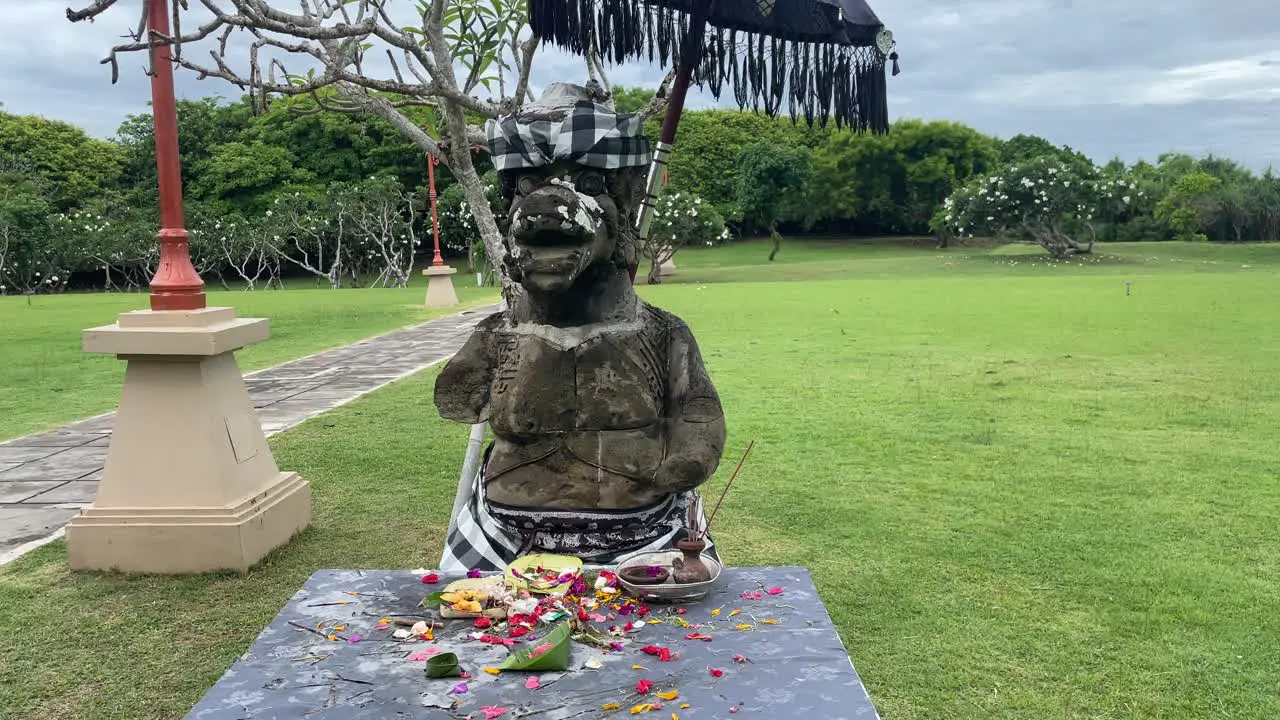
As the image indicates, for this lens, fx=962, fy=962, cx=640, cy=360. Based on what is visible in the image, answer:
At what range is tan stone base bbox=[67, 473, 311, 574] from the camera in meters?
4.67

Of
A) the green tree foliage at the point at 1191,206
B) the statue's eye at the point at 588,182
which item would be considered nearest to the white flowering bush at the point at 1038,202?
the green tree foliage at the point at 1191,206

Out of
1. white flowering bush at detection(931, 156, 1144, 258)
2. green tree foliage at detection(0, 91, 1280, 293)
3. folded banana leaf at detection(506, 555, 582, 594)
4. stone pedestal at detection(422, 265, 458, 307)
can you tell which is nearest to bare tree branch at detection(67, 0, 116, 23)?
folded banana leaf at detection(506, 555, 582, 594)

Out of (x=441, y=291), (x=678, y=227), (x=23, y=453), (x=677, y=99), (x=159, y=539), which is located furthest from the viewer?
(x=678, y=227)

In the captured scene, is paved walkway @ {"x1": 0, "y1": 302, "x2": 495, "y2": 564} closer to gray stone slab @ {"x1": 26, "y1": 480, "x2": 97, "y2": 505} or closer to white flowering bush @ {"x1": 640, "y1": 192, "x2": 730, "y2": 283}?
gray stone slab @ {"x1": 26, "y1": 480, "x2": 97, "y2": 505}

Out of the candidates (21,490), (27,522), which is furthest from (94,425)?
(27,522)

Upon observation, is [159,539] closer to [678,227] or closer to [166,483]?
[166,483]

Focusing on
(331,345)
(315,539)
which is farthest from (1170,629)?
(331,345)

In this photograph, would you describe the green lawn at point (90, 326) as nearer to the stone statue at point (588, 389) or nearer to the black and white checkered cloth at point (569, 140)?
the stone statue at point (588, 389)

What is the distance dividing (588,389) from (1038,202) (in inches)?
1229

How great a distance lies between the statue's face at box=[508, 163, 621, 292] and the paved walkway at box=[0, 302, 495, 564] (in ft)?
12.6

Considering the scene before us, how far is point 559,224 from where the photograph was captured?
269 centimetres

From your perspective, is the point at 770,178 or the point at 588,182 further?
the point at 770,178

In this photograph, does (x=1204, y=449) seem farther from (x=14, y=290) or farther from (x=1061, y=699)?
(x=14, y=290)

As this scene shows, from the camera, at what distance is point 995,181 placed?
31.3 m
